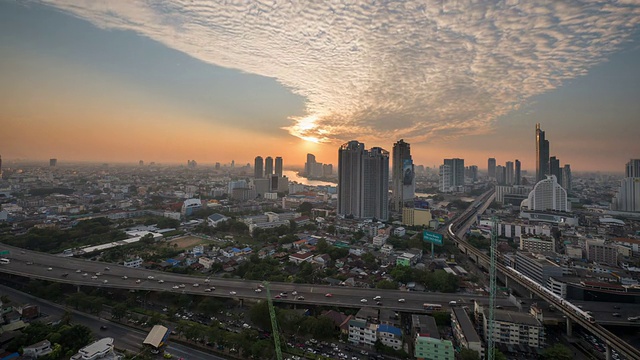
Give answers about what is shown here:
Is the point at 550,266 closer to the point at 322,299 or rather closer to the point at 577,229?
the point at 322,299

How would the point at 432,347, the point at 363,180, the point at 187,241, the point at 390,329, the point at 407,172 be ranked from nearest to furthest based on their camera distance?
1. the point at 432,347
2. the point at 390,329
3. the point at 187,241
4. the point at 363,180
5. the point at 407,172

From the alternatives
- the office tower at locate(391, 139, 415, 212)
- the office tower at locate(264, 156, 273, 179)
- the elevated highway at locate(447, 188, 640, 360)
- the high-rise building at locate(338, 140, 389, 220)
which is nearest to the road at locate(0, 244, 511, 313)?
the elevated highway at locate(447, 188, 640, 360)

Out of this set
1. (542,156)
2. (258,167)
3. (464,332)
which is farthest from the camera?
(258,167)

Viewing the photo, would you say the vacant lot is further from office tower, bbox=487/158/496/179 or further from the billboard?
office tower, bbox=487/158/496/179

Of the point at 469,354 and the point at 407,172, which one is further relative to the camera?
the point at 407,172

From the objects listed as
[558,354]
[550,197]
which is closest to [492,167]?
[550,197]

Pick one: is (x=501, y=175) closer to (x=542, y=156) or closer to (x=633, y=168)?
(x=542, y=156)

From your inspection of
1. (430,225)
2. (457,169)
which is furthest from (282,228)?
(457,169)
